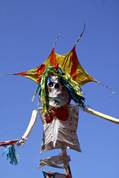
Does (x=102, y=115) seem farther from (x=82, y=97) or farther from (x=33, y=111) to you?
(x=33, y=111)

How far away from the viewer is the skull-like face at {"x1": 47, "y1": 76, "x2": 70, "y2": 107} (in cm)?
1285

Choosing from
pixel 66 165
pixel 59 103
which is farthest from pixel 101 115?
pixel 66 165

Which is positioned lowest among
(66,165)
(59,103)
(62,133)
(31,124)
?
(66,165)

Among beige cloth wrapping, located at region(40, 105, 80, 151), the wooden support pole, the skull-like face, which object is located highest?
the skull-like face

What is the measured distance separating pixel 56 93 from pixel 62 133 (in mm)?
964

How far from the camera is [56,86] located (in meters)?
13.0

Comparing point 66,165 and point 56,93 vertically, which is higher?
point 56,93

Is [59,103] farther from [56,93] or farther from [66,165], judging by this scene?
[66,165]

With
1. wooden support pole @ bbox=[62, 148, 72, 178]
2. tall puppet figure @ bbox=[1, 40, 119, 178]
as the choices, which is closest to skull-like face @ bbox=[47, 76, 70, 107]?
tall puppet figure @ bbox=[1, 40, 119, 178]

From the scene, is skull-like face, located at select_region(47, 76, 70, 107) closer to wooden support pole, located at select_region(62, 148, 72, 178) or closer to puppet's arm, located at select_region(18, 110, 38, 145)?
puppet's arm, located at select_region(18, 110, 38, 145)

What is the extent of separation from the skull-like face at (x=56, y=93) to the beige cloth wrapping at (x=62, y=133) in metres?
0.24

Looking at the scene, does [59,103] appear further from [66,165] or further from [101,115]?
[66,165]

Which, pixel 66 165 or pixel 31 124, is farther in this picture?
pixel 31 124

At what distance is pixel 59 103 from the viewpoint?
1283 centimetres
